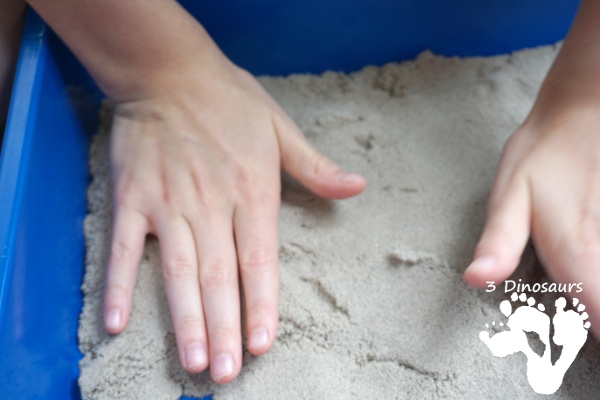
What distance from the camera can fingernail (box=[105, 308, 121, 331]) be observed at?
28.8 inches

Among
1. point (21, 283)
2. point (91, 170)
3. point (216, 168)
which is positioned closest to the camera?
point (21, 283)

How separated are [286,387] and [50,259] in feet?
1.30

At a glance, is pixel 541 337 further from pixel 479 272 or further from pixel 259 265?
pixel 259 265

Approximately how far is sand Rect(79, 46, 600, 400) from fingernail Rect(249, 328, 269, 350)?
48mm

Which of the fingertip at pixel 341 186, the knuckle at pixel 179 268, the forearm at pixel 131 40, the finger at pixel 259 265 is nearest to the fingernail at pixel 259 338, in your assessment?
the finger at pixel 259 265

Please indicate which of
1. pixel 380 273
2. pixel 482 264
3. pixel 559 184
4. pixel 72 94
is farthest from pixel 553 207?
pixel 72 94

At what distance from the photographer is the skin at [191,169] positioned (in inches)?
28.4

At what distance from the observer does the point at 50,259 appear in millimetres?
757

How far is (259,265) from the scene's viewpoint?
740 millimetres

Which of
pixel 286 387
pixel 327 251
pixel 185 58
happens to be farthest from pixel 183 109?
pixel 286 387

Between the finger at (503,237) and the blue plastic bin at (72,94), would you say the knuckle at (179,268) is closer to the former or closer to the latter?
the blue plastic bin at (72,94)

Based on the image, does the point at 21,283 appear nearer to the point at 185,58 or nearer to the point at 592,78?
the point at 185,58

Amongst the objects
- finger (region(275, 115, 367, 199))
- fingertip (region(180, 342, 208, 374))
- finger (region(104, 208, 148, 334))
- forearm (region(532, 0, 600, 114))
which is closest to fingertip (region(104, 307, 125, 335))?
finger (region(104, 208, 148, 334))

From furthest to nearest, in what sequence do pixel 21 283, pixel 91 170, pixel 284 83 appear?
pixel 284 83, pixel 91 170, pixel 21 283
